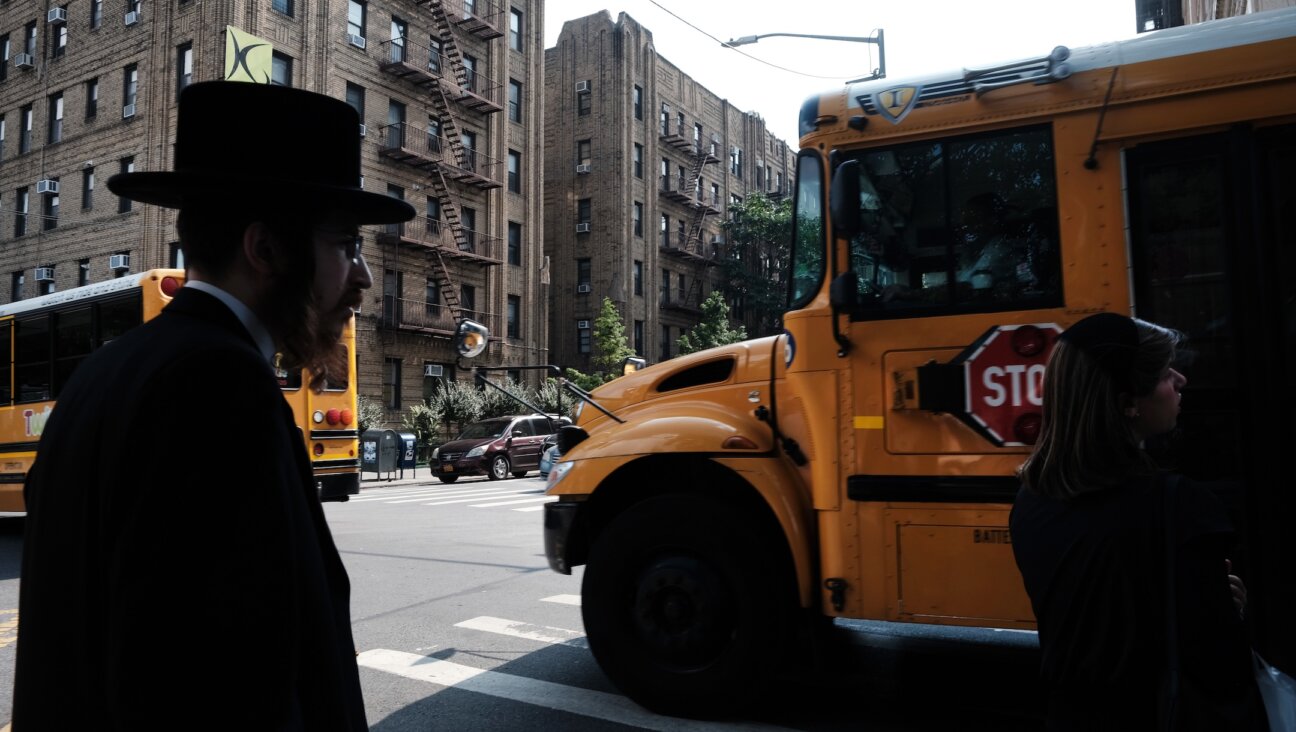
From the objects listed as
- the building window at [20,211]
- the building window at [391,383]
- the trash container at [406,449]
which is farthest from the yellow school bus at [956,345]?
the building window at [20,211]

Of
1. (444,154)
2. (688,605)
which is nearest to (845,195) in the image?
(688,605)

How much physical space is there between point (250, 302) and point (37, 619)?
0.57m

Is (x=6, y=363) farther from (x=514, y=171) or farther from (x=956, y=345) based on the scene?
(x=514, y=171)

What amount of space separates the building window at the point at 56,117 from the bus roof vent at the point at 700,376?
37.5 metres

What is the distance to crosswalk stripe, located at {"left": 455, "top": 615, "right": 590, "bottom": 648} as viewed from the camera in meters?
6.30

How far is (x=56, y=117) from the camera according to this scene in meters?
34.6

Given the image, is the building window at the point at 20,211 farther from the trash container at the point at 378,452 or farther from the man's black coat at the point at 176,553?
the man's black coat at the point at 176,553

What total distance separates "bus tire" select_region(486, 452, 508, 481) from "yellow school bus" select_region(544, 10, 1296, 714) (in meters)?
19.7

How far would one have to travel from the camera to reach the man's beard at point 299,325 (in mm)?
1499

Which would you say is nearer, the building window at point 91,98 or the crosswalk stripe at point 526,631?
the crosswalk stripe at point 526,631

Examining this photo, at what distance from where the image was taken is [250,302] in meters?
1.47

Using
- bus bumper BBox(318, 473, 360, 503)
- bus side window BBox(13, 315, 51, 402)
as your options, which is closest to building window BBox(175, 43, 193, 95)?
bus side window BBox(13, 315, 51, 402)

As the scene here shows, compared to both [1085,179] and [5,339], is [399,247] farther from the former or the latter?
[1085,179]

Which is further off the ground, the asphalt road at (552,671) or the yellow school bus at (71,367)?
the yellow school bus at (71,367)
